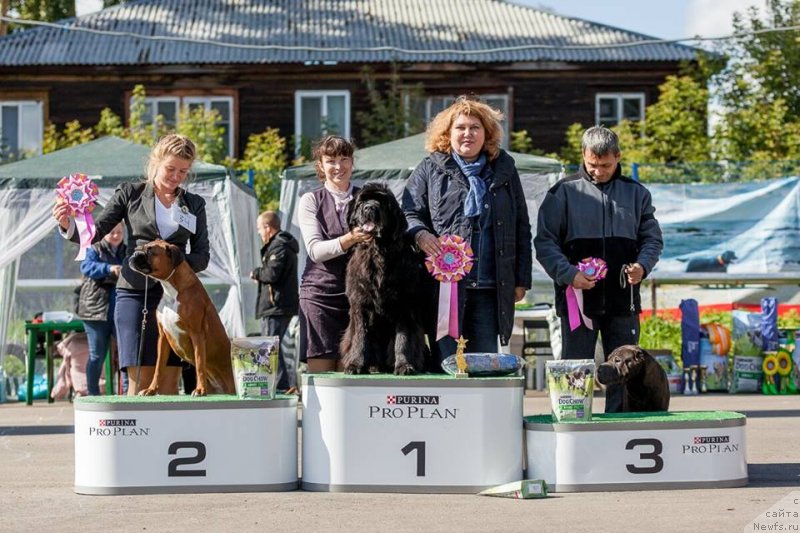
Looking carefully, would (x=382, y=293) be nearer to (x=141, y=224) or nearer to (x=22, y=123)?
(x=141, y=224)

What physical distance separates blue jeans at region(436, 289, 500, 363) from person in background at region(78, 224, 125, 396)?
466cm

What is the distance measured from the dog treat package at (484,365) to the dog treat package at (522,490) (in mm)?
476

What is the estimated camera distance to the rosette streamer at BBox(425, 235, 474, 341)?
211 inches

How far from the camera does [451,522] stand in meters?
4.64

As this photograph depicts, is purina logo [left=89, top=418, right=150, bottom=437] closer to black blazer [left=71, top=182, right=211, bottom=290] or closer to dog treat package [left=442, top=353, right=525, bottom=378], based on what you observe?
black blazer [left=71, top=182, right=211, bottom=290]

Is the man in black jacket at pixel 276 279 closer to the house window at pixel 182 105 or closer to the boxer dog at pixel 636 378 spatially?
the boxer dog at pixel 636 378

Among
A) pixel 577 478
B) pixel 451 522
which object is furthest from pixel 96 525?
pixel 577 478

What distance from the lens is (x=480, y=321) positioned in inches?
222

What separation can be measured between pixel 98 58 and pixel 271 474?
17.9m

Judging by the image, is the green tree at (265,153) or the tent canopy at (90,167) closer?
the tent canopy at (90,167)

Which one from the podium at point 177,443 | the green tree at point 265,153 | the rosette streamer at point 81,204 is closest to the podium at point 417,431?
the podium at point 177,443

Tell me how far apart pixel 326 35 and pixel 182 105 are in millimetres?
3003

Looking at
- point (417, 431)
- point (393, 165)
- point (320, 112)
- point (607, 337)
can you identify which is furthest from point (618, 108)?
point (417, 431)

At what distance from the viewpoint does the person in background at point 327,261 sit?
564 centimetres
